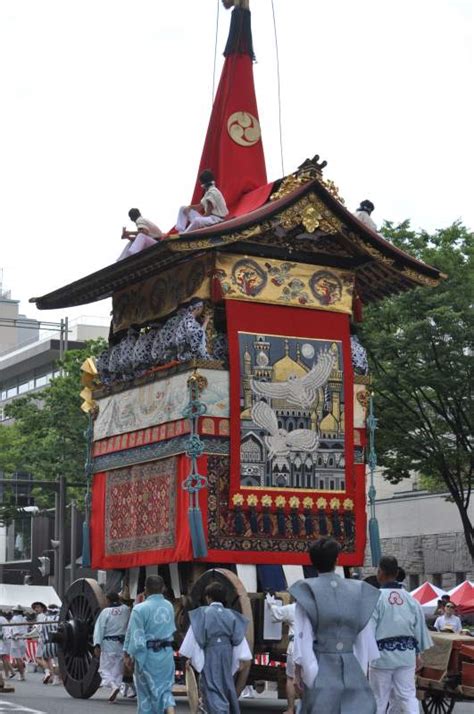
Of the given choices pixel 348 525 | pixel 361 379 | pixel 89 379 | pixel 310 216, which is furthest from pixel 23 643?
pixel 310 216

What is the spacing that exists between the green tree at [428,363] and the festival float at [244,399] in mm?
10090

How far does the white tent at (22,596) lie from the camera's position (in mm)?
35750

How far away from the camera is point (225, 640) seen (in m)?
12.2

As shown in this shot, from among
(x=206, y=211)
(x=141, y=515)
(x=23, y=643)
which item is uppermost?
(x=206, y=211)

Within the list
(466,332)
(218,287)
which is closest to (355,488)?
(218,287)

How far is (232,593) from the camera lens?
1480cm

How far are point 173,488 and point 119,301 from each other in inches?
134

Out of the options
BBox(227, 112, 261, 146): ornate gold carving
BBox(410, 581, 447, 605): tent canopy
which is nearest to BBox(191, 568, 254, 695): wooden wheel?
BBox(227, 112, 261, 146): ornate gold carving

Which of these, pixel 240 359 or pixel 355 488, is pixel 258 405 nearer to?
pixel 240 359

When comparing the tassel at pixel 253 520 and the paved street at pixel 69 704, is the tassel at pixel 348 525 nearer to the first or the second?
the tassel at pixel 253 520

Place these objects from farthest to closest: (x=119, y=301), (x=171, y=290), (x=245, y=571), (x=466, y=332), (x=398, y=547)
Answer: (x=398, y=547) < (x=466, y=332) < (x=119, y=301) < (x=171, y=290) < (x=245, y=571)

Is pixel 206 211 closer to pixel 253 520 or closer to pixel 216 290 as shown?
pixel 216 290

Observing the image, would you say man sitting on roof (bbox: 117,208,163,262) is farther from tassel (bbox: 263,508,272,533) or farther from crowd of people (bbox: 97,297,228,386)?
tassel (bbox: 263,508,272,533)

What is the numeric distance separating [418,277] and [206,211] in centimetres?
295
